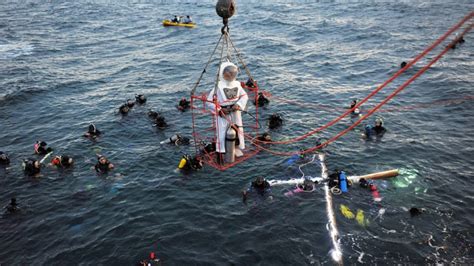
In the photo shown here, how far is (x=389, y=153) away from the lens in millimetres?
21922

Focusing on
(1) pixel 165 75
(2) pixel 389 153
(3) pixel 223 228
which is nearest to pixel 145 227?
(3) pixel 223 228

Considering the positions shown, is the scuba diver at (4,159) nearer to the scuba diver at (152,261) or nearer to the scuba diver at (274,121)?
the scuba diver at (152,261)

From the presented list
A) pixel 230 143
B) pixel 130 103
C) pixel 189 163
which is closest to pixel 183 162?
pixel 189 163

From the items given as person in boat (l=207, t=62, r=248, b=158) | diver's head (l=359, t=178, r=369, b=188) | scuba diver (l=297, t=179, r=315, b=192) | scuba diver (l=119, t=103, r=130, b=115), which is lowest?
scuba diver (l=297, t=179, r=315, b=192)

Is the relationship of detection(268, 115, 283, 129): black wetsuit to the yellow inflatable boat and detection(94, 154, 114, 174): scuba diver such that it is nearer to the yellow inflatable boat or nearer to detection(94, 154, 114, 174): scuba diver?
detection(94, 154, 114, 174): scuba diver

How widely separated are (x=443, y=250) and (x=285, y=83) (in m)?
21.9

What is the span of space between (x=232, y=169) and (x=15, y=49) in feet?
138

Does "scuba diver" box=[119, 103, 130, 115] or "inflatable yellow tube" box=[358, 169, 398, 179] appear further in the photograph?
"scuba diver" box=[119, 103, 130, 115]

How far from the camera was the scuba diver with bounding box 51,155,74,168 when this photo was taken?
21.6 metres

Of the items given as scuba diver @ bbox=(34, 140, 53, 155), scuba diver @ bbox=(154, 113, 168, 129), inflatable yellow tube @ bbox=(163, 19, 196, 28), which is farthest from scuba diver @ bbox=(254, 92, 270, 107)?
inflatable yellow tube @ bbox=(163, 19, 196, 28)

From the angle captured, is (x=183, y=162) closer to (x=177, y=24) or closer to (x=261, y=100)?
(x=261, y=100)

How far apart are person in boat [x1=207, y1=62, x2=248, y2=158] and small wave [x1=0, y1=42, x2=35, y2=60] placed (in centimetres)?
4130

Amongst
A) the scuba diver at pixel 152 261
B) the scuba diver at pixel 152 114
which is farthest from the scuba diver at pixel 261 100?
the scuba diver at pixel 152 261

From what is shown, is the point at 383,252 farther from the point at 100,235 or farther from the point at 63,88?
the point at 63,88
